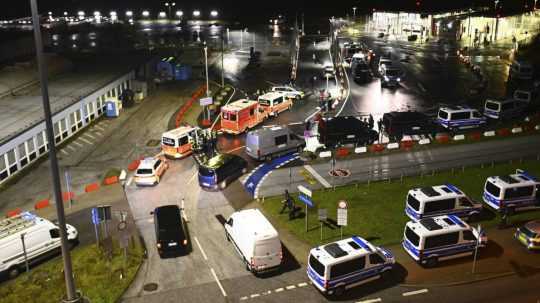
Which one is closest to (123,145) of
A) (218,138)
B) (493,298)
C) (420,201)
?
(218,138)

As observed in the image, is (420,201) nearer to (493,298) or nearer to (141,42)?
(493,298)

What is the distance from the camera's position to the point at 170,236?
27031 mm

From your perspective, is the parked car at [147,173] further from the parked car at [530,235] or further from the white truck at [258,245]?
the parked car at [530,235]

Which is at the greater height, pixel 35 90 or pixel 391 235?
pixel 35 90

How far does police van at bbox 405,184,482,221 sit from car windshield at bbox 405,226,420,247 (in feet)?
9.38

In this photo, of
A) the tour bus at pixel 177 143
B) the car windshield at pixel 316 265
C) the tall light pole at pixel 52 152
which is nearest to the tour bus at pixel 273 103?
the tour bus at pixel 177 143

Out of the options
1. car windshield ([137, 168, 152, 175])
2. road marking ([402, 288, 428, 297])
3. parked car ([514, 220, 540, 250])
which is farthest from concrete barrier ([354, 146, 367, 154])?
road marking ([402, 288, 428, 297])

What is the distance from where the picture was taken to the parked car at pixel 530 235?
26.7 m

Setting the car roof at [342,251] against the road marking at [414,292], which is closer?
the car roof at [342,251]

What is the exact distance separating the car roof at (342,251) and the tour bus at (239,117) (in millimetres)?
21319

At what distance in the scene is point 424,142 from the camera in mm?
42406

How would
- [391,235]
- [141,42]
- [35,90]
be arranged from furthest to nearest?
[141,42] → [35,90] → [391,235]

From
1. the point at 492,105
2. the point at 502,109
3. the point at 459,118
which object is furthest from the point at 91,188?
the point at 502,109

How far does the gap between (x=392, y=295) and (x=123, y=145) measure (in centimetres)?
2732
